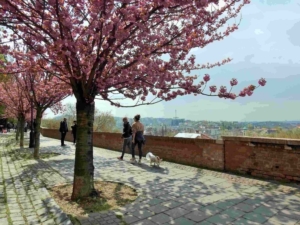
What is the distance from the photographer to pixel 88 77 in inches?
213

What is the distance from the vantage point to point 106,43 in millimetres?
4754

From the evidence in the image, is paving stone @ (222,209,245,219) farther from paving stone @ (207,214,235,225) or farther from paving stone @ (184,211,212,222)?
paving stone @ (184,211,212,222)

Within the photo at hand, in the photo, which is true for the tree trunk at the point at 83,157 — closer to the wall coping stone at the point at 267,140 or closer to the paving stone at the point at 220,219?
the paving stone at the point at 220,219

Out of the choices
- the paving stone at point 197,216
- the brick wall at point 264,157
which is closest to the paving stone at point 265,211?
the paving stone at point 197,216

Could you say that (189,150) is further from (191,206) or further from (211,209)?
(211,209)

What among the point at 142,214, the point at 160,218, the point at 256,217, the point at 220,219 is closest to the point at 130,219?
the point at 142,214

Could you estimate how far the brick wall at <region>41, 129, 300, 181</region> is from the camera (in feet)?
20.8

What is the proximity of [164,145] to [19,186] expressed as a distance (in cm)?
559

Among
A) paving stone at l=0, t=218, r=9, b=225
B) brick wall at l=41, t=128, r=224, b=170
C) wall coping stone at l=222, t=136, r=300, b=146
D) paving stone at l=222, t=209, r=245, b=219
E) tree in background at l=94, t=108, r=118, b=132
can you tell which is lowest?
paving stone at l=0, t=218, r=9, b=225

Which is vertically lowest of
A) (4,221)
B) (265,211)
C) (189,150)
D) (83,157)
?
(4,221)

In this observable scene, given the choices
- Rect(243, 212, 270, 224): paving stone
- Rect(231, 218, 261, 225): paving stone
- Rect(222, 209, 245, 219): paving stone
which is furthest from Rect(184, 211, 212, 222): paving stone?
Rect(243, 212, 270, 224): paving stone

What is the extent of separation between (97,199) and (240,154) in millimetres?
4464

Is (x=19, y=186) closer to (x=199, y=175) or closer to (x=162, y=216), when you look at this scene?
(x=162, y=216)

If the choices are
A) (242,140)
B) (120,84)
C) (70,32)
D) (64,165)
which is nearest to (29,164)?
(64,165)
